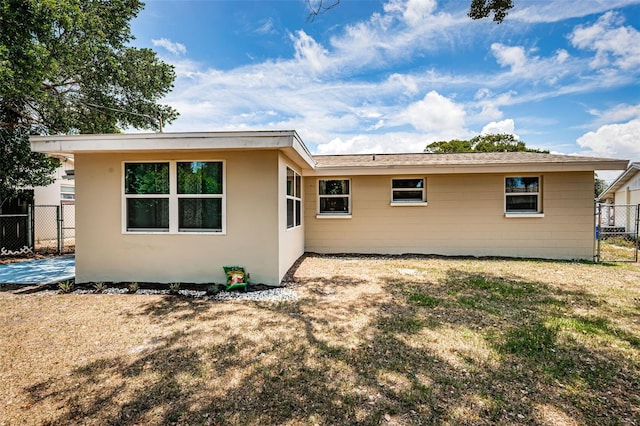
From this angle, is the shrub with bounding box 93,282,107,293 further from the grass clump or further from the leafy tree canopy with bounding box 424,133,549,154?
the leafy tree canopy with bounding box 424,133,549,154

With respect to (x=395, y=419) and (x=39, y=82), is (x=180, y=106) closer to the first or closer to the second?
(x=39, y=82)

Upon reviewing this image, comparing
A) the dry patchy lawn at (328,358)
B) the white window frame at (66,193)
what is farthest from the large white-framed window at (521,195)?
the white window frame at (66,193)

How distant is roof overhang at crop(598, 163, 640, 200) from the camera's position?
16027 mm

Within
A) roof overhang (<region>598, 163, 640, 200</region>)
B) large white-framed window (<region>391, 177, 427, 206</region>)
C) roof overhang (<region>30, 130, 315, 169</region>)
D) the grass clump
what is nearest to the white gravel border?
the grass clump

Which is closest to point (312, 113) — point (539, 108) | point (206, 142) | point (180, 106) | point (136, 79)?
point (180, 106)

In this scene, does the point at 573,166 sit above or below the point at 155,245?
above

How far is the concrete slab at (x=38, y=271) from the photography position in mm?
6323

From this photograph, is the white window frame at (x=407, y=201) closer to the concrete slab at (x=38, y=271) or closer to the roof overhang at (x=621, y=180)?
the concrete slab at (x=38, y=271)

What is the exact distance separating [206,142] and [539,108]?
14.3 m

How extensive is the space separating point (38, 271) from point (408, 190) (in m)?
10.2

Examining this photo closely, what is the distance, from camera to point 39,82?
7.49 m

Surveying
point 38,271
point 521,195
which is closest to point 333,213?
point 521,195

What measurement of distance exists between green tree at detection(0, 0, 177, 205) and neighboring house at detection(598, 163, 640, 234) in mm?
22176

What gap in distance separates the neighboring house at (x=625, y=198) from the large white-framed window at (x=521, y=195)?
9.82 m
